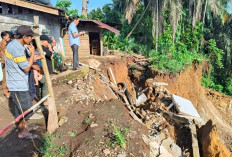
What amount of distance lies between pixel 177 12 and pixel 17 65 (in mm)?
14303

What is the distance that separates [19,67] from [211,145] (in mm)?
5194

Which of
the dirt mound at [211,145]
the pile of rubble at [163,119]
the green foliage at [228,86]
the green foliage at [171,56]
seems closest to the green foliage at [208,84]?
the green foliage at [228,86]

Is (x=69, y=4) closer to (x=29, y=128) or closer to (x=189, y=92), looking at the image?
(x=189, y=92)

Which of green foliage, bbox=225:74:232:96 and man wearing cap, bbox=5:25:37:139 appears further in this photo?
green foliage, bbox=225:74:232:96

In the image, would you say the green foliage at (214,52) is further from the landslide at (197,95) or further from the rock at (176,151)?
the rock at (176,151)

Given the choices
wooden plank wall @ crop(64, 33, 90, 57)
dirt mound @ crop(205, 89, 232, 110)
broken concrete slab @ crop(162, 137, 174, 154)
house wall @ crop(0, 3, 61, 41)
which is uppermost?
house wall @ crop(0, 3, 61, 41)

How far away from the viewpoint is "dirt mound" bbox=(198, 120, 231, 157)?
4979mm

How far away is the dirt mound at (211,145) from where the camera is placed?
4979 mm

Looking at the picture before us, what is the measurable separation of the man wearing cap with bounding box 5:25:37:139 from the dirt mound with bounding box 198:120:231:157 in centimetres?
479

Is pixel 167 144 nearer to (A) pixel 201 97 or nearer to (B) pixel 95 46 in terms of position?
(A) pixel 201 97

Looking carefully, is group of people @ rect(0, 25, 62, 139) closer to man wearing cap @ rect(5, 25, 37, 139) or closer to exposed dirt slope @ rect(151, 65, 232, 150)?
man wearing cap @ rect(5, 25, 37, 139)

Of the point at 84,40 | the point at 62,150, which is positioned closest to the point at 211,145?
the point at 62,150

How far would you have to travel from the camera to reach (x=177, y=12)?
14.9 m

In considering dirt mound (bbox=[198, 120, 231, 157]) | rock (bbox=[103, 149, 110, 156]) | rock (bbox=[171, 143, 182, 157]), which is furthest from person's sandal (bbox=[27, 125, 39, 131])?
dirt mound (bbox=[198, 120, 231, 157])
